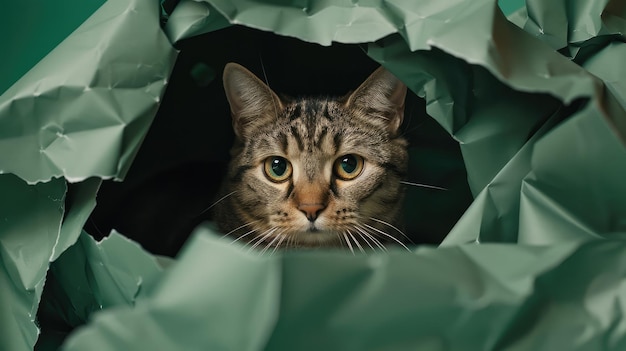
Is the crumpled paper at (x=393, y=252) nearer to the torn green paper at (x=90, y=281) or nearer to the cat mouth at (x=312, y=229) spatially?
the torn green paper at (x=90, y=281)

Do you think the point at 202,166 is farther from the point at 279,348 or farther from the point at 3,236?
the point at 279,348

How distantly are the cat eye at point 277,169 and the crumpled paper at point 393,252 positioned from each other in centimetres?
31

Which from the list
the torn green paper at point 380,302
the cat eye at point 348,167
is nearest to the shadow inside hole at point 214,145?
the cat eye at point 348,167

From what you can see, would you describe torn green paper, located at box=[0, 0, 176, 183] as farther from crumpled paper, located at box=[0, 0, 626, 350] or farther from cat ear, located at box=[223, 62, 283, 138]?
cat ear, located at box=[223, 62, 283, 138]

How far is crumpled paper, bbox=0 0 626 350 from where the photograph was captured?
24.2 inches

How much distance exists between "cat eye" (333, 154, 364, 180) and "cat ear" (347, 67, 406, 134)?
0.11m

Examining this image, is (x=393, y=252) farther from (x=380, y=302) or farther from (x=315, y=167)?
(x=315, y=167)

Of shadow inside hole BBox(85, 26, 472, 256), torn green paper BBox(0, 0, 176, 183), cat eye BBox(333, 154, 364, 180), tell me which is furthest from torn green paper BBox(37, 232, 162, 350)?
cat eye BBox(333, 154, 364, 180)

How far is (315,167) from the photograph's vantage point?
3.80ft

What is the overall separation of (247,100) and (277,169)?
5.8 inches

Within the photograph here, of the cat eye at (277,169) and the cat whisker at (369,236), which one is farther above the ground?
the cat eye at (277,169)

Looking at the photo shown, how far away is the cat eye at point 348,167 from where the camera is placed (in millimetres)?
1188

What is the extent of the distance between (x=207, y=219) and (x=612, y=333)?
0.86m

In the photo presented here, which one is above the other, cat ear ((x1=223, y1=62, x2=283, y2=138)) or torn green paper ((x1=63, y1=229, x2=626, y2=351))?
torn green paper ((x1=63, y1=229, x2=626, y2=351))
